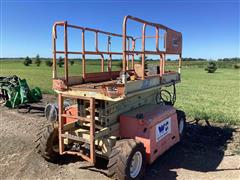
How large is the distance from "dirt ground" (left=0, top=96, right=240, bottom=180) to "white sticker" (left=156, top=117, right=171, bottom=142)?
544 millimetres

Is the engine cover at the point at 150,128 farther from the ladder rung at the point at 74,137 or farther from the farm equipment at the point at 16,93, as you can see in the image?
the farm equipment at the point at 16,93

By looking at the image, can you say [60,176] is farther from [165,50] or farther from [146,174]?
[165,50]

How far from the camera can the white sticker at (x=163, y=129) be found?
17.1ft

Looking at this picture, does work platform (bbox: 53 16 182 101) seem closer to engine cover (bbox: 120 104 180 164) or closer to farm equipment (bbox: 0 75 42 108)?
engine cover (bbox: 120 104 180 164)

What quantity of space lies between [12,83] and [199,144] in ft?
24.6

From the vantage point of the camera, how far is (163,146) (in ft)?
17.8

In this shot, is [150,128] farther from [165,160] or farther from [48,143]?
[48,143]

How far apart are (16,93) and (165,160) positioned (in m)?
6.93

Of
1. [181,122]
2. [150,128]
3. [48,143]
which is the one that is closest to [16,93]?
[48,143]

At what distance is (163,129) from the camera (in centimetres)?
548

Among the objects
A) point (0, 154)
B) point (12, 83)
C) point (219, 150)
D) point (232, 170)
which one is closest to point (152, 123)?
point (232, 170)

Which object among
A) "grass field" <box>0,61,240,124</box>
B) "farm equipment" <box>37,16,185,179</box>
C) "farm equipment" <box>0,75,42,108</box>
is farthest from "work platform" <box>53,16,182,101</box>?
"farm equipment" <box>0,75,42,108</box>

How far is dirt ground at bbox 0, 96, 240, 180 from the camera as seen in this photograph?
4.96 meters

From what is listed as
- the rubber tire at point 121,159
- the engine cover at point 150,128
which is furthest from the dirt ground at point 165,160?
the rubber tire at point 121,159
